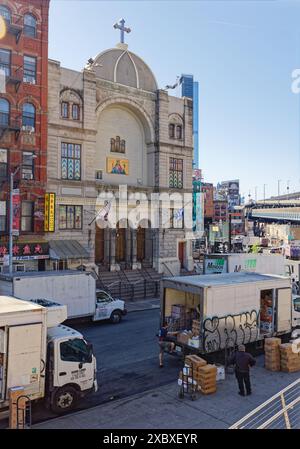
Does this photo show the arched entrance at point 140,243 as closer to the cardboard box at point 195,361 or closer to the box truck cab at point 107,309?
the box truck cab at point 107,309

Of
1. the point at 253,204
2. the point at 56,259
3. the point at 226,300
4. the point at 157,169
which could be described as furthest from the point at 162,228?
the point at 253,204

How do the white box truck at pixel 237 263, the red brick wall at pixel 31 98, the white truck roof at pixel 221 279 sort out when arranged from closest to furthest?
the white truck roof at pixel 221 279
the white box truck at pixel 237 263
the red brick wall at pixel 31 98

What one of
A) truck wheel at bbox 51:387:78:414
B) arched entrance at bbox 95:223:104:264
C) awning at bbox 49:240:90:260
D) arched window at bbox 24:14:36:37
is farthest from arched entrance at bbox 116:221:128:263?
truck wheel at bbox 51:387:78:414

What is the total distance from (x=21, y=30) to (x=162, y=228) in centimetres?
1984

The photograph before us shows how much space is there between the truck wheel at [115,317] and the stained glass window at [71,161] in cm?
1280

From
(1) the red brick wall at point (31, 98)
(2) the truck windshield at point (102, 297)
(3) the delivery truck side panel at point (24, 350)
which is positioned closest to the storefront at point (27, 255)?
(1) the red brick wall at point (31, 98)

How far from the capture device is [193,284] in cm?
1523

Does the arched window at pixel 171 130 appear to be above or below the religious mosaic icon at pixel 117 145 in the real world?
above

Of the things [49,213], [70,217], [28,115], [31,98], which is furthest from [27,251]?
[31,98]

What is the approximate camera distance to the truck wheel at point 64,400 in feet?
38.3
